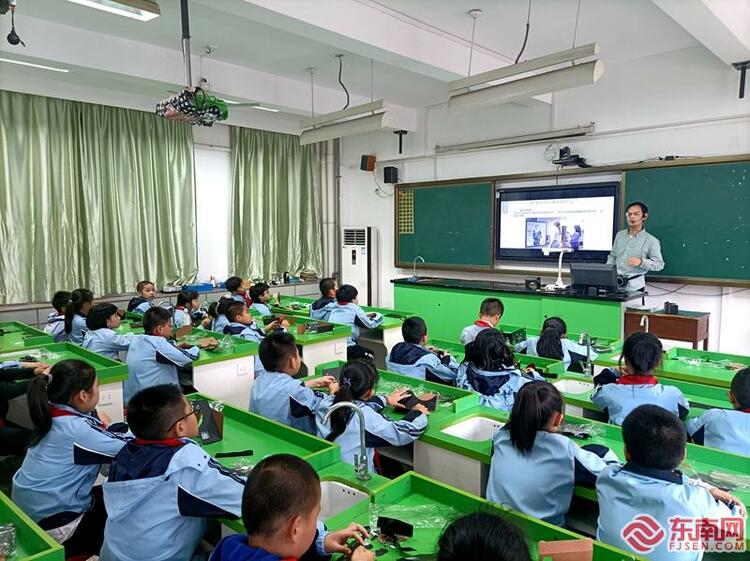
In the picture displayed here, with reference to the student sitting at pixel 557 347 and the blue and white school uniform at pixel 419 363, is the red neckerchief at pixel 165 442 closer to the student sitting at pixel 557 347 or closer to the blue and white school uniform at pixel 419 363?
the blue and white school uniform at pixel 419 363

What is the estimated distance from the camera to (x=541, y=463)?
1813 millimetres

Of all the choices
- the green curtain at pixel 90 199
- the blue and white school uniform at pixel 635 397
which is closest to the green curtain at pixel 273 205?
the green curtain at pixel 90 199

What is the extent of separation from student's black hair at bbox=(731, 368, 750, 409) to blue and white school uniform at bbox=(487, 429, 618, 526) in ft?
2.40

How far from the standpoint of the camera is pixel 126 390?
3.52m

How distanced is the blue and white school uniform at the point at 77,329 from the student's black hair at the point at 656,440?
398 centimetres

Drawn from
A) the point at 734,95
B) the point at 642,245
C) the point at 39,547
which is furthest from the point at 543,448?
the point at 734,95

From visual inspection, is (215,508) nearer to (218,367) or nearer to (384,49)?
(218,367)

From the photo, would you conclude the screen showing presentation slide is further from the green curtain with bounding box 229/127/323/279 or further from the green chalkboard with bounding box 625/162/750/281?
the green curtain with bounding box 229/127/323/279

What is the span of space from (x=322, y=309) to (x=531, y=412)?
3312mm

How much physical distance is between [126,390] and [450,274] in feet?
15.9

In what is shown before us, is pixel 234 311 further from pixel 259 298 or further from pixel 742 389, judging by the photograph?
pixel 742 389

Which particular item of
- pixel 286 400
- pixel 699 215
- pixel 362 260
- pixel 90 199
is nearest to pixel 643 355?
pixel 286 400

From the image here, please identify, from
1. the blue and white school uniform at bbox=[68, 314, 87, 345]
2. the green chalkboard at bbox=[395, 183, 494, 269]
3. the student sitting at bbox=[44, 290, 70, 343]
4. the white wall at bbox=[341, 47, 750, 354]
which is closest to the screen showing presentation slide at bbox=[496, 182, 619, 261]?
the green chalkboard at bbox=[395, 183, 494, 269]

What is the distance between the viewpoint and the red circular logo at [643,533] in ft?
4.89
